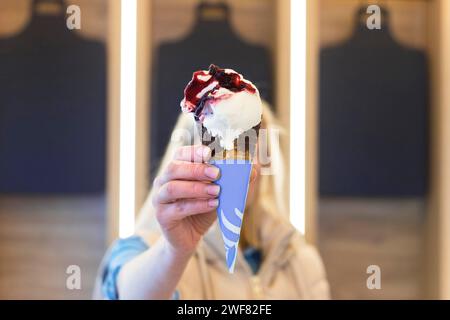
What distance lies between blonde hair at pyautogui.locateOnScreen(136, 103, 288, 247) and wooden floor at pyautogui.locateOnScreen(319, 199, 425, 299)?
0.42m

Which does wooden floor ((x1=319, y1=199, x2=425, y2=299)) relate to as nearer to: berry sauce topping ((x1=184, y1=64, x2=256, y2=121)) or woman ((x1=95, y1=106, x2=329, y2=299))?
woman ((x1=95, y1=106, x2=329, y2=299))

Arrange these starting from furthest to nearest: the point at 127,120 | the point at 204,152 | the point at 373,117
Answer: the point at 373,117 < the point at 127,120 < the point at 204,152

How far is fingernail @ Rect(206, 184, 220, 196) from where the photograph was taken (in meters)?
0.50

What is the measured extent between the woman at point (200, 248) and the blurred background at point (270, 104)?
36cm

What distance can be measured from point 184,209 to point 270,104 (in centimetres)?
81

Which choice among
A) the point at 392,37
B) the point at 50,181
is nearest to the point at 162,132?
the point at 50,181

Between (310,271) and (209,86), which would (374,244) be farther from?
(209,86)

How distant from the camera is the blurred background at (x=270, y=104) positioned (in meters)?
1.27

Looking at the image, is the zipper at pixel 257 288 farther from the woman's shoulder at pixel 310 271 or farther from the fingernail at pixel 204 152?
the fingernail at pixel 204 152

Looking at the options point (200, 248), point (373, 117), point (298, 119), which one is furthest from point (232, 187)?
point (373, 117)

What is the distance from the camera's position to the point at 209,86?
50cm

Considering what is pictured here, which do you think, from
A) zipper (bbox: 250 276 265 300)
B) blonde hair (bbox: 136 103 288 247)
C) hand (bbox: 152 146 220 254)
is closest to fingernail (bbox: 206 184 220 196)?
hand (bbox: 152 146 220 254)

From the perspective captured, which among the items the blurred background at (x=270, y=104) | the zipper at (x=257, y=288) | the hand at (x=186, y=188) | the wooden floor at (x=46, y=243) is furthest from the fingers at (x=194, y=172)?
the wooden floor at (x=46, y=243)

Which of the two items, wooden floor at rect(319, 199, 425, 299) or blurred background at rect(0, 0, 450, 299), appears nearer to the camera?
blurred background at rect(0, 0, 450, 299)
